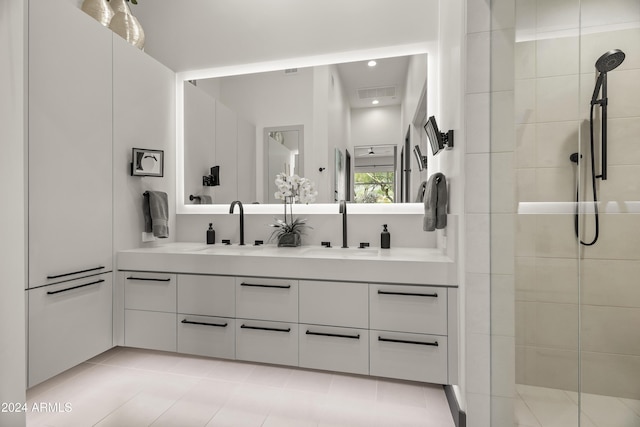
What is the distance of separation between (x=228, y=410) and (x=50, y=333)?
104 cm

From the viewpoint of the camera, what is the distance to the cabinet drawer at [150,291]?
1.97 metres

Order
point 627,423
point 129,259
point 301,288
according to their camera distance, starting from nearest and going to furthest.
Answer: point 627,423
point 301,288
point 129,259

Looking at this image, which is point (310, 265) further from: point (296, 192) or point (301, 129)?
point (301, 129)

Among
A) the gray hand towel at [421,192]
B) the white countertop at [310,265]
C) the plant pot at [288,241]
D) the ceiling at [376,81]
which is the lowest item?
the white countertop at [310,265]

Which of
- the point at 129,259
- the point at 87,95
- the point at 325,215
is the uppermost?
the point at 87,95

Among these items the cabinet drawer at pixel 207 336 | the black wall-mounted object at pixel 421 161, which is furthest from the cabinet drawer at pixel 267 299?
the black wall-mounted object at pixel 421 161

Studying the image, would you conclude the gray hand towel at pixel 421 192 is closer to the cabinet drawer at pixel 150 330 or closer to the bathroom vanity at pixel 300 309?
the bathroom vanity at pixel 300 309

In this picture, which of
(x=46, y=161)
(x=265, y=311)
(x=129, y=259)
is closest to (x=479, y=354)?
(x=265, y=311)

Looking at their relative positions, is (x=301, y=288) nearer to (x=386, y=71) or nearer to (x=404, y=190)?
(x=404, y=190)

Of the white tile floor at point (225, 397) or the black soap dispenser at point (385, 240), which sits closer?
the white tile floor at point (225, 397)

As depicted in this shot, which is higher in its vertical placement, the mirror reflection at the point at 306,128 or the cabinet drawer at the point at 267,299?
the mirror reflection at the point at 306,128

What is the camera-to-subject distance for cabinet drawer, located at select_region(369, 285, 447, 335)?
1594 millimetres

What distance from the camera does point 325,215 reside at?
237cm

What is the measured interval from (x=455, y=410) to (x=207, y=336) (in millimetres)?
1437
